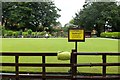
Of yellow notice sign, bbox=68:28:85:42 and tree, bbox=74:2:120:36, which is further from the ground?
tree, bbox=74:2:120:36

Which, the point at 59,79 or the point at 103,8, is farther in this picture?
the point at 103,8

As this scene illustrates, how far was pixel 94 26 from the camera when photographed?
4966 centimetres

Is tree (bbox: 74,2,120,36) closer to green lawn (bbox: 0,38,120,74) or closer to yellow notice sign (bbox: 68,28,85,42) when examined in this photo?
green lawn (bbox: 0,38,120,74)

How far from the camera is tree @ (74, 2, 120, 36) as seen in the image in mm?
47844

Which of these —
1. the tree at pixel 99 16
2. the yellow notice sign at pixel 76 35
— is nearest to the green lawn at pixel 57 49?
the yellow notice sign at pixel 76 35

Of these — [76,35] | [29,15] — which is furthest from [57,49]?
[29,15]

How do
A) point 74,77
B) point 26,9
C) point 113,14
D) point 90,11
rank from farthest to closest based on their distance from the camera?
1. point 90,11
2. point 113,14
3. point 26,9
4. point 74,77

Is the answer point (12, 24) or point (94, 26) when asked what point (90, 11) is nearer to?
point (94, 26)

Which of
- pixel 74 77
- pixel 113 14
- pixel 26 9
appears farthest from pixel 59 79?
pixel 113 14

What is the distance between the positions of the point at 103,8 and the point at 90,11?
105 inches

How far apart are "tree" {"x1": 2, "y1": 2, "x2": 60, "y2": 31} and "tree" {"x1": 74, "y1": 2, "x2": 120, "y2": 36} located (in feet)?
17.1

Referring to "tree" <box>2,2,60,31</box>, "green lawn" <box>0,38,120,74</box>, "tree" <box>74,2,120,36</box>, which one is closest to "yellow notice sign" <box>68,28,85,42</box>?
"green lawn" <box>0,38,120,74</box>

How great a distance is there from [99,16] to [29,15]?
12.2 m

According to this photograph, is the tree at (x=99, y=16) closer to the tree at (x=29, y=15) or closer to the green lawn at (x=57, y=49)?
the tree at (x=29, y=15)
